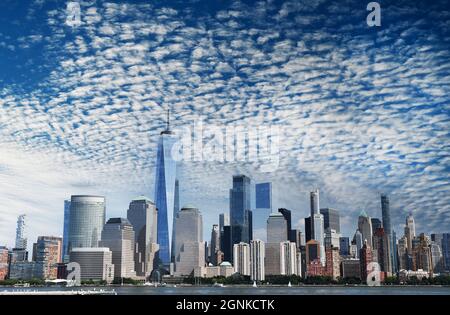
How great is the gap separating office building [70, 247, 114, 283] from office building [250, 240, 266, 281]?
1439 centimetres

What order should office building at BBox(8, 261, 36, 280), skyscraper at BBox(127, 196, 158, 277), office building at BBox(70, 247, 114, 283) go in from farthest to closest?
skyscraper at BBox(127, 196, 158, 277) → office building at BBox(70, 247, 114, 283) → office building at BBox(8, 261, 36, 280)

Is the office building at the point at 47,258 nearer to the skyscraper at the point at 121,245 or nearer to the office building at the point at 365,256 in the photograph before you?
the skyscraper at the point at 121,245

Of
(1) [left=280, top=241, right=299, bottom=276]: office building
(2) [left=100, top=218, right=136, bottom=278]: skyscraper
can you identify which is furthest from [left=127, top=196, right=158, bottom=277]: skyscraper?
(1) [left=280, top=241, right=299, bottom=276]: office building

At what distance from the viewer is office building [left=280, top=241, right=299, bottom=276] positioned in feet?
168

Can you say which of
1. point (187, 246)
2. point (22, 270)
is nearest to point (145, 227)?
point (187, 246)

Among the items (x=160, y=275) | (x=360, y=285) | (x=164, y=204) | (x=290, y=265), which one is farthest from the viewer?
(x=164, y=204)

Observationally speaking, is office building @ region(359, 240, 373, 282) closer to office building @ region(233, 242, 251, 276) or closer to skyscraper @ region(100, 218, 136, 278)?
office building @ region(233, 242, 251, 276)

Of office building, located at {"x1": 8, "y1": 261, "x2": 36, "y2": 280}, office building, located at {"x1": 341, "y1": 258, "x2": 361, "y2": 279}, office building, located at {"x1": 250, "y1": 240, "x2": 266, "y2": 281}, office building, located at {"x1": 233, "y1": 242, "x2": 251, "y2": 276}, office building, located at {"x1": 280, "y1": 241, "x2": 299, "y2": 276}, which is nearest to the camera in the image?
office building, located at {"x1": 8, "y1": 261, "x2": 36, "y2": 280}

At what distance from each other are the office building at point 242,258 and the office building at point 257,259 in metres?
0.53

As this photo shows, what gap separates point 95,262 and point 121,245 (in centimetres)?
989

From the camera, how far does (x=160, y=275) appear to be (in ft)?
202
